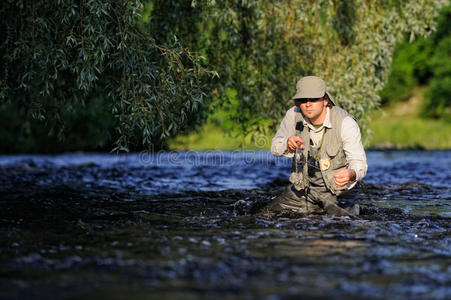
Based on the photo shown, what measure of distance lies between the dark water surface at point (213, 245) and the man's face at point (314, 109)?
4.57ft

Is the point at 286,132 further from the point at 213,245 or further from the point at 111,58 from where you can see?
the point at 111,58

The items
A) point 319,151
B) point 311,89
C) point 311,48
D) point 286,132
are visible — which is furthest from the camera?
point 311,48

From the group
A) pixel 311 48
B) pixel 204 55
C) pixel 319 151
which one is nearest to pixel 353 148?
pixel 319 151

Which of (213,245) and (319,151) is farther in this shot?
(319,151)

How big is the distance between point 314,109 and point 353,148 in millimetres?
714

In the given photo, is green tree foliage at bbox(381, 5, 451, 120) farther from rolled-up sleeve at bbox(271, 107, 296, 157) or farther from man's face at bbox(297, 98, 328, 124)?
man's face at bbox(297, 98, 328, 124)

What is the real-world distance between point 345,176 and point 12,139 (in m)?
25.4

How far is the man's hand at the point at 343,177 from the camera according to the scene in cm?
734

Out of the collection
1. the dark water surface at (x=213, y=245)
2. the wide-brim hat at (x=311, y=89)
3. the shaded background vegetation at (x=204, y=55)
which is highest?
the shaded background vegetation at (x=204, y=55)

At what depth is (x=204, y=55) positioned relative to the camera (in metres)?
12.7

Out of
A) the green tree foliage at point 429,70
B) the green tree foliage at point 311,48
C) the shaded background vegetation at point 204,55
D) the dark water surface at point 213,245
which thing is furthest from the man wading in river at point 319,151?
the green tree foliage at point 429,70

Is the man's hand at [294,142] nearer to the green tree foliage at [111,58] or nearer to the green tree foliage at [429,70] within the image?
the green tree foliage at [111,58]

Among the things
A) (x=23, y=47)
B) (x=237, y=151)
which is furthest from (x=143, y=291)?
(x=237, y=151)

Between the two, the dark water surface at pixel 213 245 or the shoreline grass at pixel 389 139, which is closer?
the dark water surface at pixel 213 245
